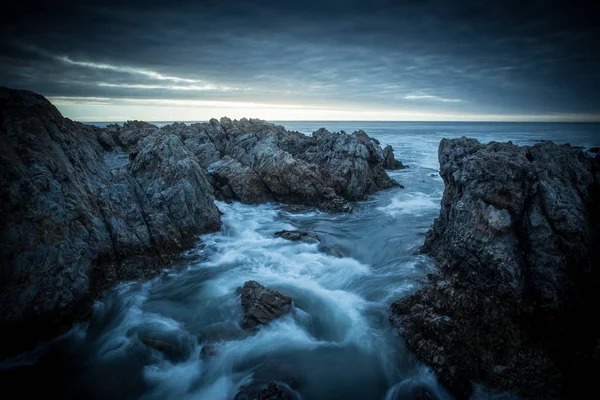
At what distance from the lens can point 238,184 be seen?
20703 millimetres

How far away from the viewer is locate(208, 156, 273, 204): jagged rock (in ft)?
67.2

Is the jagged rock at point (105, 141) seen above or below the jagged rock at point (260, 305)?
above

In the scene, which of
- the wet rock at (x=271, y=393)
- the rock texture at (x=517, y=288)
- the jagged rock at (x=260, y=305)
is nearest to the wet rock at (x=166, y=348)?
the jagged rock at (x=260, y=305)

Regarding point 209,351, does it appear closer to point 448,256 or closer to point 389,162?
point 448,256

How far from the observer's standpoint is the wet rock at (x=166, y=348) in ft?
26.3

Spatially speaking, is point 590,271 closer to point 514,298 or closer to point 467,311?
point 514,298

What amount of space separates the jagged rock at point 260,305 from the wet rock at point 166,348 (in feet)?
6.10

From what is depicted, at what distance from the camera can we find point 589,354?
6.45 m

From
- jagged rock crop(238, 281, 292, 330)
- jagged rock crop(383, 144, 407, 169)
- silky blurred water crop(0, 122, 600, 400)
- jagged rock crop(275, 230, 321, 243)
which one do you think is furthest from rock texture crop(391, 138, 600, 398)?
jagged rock crop(383, 144, 407, 169)

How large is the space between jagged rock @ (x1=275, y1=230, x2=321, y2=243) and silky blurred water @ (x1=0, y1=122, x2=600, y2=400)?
40 cm

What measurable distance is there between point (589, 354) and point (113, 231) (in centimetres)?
1373

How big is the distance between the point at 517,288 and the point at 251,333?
7.22 m

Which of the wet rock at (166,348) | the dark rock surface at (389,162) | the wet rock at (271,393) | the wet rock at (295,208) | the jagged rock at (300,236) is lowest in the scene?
the wet rock at (166,348)

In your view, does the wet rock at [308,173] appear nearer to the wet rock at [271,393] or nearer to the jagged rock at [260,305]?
the jagged rock at [260,305]
